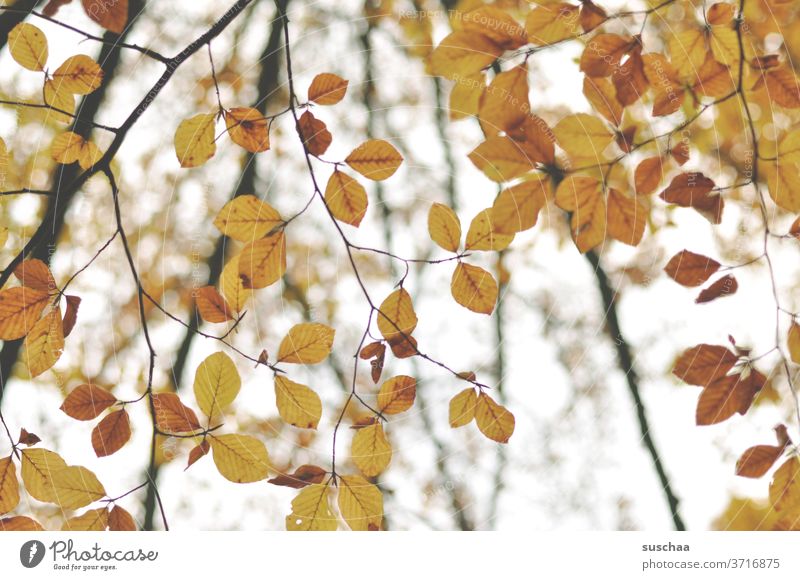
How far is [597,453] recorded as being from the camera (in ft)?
3.11

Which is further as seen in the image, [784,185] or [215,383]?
[784,185]

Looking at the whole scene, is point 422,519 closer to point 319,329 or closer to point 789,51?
point 319,329

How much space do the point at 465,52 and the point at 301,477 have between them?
23.6 inches

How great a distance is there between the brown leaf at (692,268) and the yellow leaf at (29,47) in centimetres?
96

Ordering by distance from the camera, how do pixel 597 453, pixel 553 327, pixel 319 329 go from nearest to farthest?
pixel 319 329 < pixel 597 453 < pixel 553 327

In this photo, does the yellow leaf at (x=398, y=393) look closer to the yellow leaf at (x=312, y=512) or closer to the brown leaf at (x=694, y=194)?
the yellow leaf at (x=312, y=512)

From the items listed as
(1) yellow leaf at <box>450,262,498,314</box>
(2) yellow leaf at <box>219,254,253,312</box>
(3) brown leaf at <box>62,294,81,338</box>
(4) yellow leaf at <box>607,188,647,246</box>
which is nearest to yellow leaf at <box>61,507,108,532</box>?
(3) brown leaf at <box>62,294,81,338</box>

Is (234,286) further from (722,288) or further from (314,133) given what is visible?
(722,288)

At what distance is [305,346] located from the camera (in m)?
0.77

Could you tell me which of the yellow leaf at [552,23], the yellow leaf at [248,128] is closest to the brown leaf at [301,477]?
the yellow leaf at [248,128]

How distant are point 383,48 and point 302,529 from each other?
0.78 metres

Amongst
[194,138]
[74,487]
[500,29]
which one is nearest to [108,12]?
[194,138]

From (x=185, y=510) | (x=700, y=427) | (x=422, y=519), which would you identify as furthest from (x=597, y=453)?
(x=185, y=510)

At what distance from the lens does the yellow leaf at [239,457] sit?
759 millimetres
